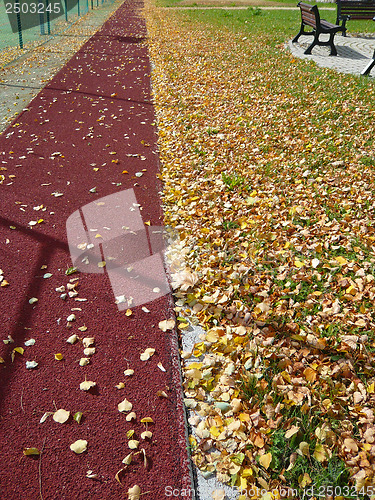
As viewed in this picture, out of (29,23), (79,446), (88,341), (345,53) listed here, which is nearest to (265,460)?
(79,446)

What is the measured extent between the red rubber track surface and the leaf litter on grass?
226 millimetres

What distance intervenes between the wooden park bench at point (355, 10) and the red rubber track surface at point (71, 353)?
1144 centimetres

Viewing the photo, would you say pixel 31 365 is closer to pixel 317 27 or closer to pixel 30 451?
pixel 30 451

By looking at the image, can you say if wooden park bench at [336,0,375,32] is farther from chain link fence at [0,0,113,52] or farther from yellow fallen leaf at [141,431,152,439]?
yellow fallen leaf at [141,431,152,439]

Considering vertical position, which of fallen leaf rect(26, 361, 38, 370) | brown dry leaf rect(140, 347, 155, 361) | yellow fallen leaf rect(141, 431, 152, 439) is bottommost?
fallen leaf rect(26, 361, 38, 370)

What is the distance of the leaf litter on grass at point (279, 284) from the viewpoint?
2326 mm

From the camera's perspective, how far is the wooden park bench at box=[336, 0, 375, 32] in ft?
45.1

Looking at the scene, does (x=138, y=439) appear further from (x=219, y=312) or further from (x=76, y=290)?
(x=76, y=290)

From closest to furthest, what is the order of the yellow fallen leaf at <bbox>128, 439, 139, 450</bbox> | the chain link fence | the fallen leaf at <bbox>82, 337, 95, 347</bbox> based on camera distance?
the yellow fallen leaf at <bbox>128, 439, 139, 450</bbox> < the fallen leaf at <bbox>82, 337, 95, 347</bbox> < the chain link fence

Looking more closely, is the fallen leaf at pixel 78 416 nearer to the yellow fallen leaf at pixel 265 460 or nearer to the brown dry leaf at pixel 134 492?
the brown dry leaf at pixel 134 492

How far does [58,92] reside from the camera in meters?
9.84

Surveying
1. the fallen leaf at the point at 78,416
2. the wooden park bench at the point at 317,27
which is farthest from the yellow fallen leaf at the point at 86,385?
the wooden park bench at the point at 317,27

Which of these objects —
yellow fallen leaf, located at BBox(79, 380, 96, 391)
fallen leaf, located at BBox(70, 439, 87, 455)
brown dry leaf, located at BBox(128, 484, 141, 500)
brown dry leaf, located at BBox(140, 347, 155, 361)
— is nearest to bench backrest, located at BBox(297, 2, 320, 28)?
brown dry leaf, located at BBox(140, 347, 155, 361)

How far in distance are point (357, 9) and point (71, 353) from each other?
15803 mm
